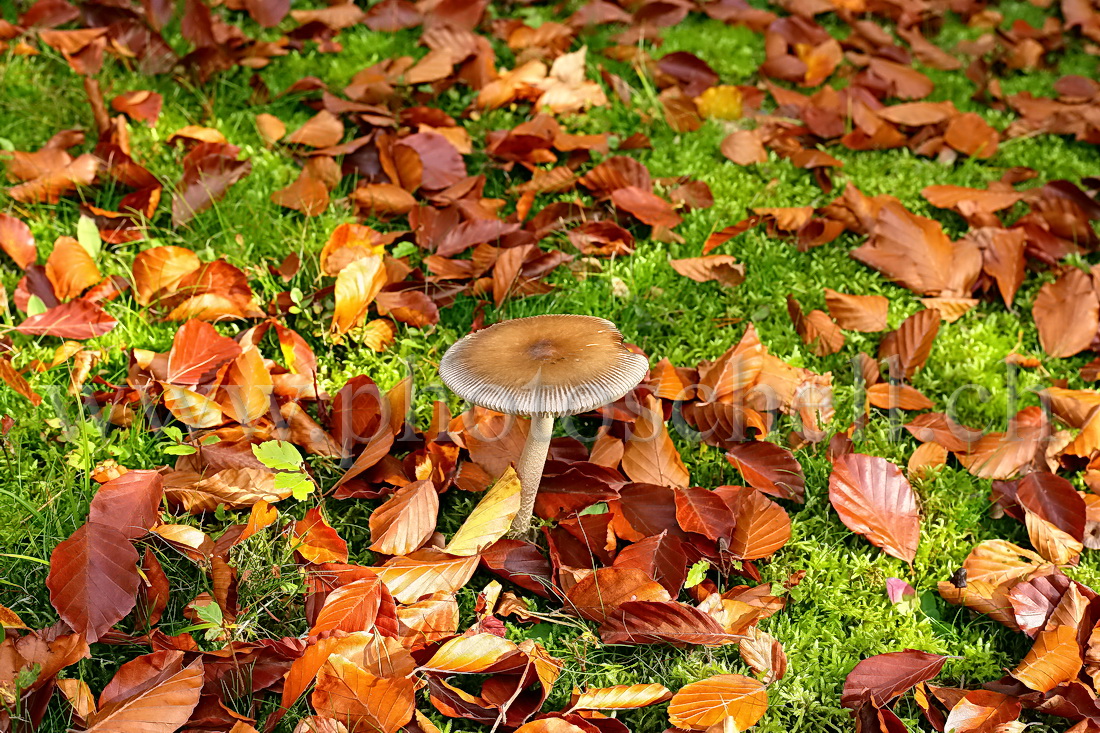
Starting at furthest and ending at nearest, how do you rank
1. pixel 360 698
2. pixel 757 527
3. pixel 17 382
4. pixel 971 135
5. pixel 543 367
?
pixel 971 135 → pixel 17 382 → pixel 757 527 → pixel 543 367 → pixel 360 698

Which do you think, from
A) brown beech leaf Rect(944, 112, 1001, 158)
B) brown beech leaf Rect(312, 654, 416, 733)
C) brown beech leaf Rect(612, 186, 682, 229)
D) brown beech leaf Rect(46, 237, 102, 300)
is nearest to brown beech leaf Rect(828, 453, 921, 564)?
brown beech leaf Rect(612, 186, 682, 229)

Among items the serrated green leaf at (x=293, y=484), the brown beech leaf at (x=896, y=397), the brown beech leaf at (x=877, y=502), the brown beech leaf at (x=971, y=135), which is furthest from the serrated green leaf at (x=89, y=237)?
the brown beech leaf at (x=971, y=135)

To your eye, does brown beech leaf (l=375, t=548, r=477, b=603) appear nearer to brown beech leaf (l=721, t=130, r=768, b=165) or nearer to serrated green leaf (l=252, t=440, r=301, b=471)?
serrated green leaf (l=252, t=440, r=301, b=471)

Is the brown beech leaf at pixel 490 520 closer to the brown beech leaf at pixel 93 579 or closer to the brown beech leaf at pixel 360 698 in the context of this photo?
the brown beech leaf at pixel 360 698

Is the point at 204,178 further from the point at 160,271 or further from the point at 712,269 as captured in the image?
the point at 712,269

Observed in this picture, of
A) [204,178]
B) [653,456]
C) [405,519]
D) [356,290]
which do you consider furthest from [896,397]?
[204,178]
